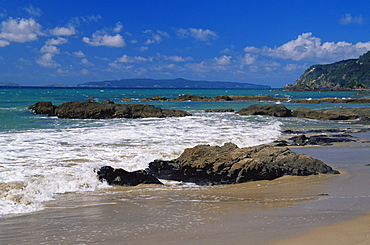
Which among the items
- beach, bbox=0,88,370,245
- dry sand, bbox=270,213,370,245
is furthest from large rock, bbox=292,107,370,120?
dry sand, bbox=270,213,370,245

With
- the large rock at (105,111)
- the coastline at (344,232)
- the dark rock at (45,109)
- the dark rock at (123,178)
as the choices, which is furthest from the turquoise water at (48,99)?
the coastline at (344,232)

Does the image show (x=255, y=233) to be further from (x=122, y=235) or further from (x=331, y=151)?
(x=331, y=151)

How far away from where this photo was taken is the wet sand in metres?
4.17

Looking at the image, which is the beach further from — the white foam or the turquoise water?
the turquoise water

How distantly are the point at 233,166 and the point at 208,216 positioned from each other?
8.89 feet

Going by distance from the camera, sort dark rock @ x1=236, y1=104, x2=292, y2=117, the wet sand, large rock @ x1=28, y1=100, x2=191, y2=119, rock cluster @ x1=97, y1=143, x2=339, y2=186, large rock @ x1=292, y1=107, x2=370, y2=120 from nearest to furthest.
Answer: the wet sand, rock cluster @ x1=97, y1=143, x2=339, y2=186, large rock @ x1=292, y1=107, x2=370, y2=120, large rock @ x1=28, y1=100, x2=191, y2=119, dark rock @ x1=236, y1=104, x2=292, y2=117

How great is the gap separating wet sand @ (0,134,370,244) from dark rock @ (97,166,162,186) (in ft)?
0.89

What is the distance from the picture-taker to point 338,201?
571 cm

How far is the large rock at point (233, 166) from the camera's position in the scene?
7.48 m

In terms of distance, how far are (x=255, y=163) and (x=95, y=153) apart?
5.03 metres

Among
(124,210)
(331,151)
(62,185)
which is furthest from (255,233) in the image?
(331,151)

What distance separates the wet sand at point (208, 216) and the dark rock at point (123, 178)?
0.89 ft

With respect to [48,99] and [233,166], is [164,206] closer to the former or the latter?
[233,166]

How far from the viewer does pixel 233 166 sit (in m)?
7.57
